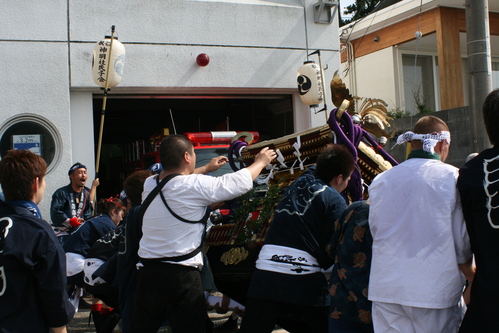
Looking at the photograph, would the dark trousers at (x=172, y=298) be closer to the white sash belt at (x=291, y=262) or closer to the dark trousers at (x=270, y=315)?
the dark trousers at (x=270, y=315)

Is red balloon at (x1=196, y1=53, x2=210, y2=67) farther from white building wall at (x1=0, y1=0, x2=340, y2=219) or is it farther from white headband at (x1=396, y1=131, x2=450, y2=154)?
white headband at (x1=396, y1=131, x2=450, y2=154)

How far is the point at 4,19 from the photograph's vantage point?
25.6 feet

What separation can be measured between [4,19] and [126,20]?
69.0 inches

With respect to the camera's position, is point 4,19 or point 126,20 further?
point 126,20

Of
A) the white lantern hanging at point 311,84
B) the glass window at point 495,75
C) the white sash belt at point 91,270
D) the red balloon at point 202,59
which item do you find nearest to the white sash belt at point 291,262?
the white sash belt at point 91,270

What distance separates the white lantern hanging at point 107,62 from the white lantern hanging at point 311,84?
9.36ft

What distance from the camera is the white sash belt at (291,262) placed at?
3.38 metres

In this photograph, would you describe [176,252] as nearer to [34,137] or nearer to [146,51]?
[34,137]

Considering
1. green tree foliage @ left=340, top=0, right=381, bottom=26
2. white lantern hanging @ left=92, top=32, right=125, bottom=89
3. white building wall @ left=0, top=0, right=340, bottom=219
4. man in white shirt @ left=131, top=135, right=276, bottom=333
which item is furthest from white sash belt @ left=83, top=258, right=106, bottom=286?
green tree foliage @ left=340, top=0, right=381, bottom=26

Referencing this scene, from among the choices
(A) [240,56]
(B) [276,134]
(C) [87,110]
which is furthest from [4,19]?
(B) [276,134]

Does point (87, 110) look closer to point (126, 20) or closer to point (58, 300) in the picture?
point (126, 20)

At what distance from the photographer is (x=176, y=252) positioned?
137 inches

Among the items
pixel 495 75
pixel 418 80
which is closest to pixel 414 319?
pixel 418 80

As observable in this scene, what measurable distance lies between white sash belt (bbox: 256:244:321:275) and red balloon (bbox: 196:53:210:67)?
5.67 m
